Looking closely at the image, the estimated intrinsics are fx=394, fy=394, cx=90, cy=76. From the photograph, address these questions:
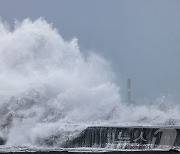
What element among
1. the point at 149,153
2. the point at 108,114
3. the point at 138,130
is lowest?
the point at 149,153

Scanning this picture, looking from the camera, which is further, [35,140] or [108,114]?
[108,114]

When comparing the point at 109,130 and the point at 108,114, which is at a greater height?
the point at 108,114

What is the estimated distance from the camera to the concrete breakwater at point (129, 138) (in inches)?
505

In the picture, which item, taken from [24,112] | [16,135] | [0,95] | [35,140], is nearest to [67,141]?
[35,140]

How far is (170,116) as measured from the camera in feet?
59.5

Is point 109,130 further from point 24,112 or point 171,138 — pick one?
point 24,112

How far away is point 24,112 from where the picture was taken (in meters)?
17.2

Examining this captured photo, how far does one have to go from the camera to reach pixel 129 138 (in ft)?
43.5

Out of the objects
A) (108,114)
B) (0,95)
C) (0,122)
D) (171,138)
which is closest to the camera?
(171,138)

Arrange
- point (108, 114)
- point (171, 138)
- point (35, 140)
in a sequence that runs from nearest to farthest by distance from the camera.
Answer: point (171, 138) → point (35, 140) → point (108, 114)

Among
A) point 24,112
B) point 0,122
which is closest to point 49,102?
point 24,112

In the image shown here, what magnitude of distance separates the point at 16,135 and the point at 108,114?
17.4 feet

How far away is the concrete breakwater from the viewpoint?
42.1ft

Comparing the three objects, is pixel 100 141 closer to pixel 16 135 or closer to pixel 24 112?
pixel 16 135
